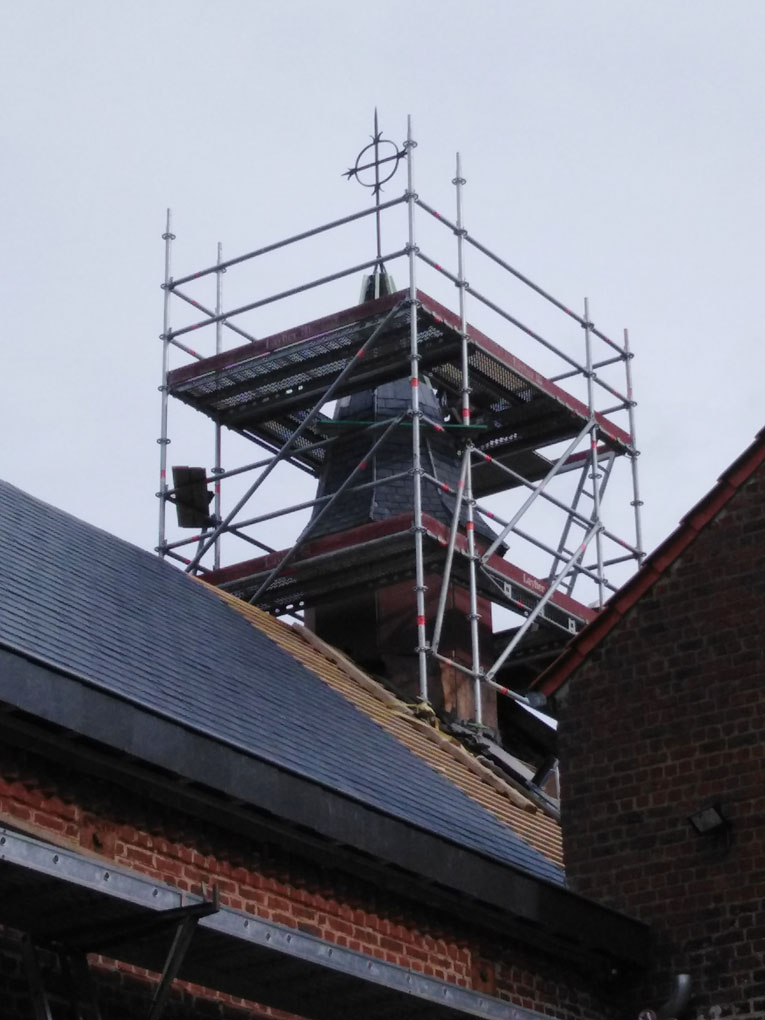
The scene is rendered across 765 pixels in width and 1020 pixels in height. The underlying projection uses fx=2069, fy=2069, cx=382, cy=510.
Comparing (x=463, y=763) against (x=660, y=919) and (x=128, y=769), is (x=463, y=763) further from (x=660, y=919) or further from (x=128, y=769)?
(x=128, y=769)

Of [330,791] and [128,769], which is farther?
[330,791]

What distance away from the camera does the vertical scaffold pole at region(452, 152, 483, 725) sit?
72.2ft

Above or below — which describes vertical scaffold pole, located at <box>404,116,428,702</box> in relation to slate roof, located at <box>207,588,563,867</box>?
above

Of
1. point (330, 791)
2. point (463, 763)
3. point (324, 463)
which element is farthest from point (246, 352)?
point (330, 791)

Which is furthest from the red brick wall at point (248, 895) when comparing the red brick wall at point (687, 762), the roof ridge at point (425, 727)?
the roof ridge at point (425, 727)

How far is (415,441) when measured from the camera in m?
22.7

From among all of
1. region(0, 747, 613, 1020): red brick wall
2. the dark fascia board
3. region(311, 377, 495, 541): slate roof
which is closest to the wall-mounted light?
the dark fascia board

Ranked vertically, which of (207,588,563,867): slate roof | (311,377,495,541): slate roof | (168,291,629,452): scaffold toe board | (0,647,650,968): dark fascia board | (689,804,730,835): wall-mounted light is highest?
(168,291,629,452): scaffold toe board

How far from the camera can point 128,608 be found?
15.1m

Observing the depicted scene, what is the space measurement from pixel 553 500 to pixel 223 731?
1282 centimetres

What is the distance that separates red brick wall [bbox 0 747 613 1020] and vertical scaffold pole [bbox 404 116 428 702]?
5.60 m

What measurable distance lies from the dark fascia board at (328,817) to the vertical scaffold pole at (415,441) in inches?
→ 216

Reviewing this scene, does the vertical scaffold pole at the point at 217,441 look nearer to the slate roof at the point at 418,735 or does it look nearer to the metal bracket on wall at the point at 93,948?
the slate roof at the point at 418,735

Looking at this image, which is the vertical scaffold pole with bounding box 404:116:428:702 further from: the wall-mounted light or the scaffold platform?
the wall-mounted light
